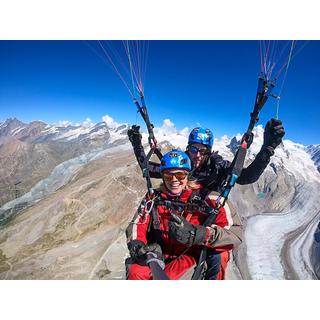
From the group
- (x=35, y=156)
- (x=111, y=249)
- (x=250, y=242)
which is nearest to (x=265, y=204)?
(x=250, y=242)

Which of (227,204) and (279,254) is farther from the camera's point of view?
(279,254)

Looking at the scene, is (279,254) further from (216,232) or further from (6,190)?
(6,190)

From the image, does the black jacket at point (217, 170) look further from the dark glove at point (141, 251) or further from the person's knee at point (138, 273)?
the person's knee at point (138, 273)

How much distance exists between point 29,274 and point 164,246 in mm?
44408

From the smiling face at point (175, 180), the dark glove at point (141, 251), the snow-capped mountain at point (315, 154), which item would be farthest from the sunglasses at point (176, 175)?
the snow-capped mountain at point (315, 154)

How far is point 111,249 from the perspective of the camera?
40.4 meters

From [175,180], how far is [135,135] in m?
1.78

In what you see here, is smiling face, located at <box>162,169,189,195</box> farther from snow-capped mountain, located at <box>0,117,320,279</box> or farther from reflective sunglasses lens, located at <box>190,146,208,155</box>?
snow-capped mountain, located at <box>0,117,320,279</box>

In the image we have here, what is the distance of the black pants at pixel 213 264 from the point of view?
10.9ft

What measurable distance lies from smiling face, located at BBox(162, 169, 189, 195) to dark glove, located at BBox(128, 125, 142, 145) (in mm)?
1566

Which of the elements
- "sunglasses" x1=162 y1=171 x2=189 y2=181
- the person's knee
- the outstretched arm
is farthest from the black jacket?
the person's knee

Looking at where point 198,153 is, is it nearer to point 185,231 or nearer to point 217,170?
point 217,170

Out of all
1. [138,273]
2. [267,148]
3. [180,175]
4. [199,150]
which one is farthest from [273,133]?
[138,273]

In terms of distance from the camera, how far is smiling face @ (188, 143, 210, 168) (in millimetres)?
4750
